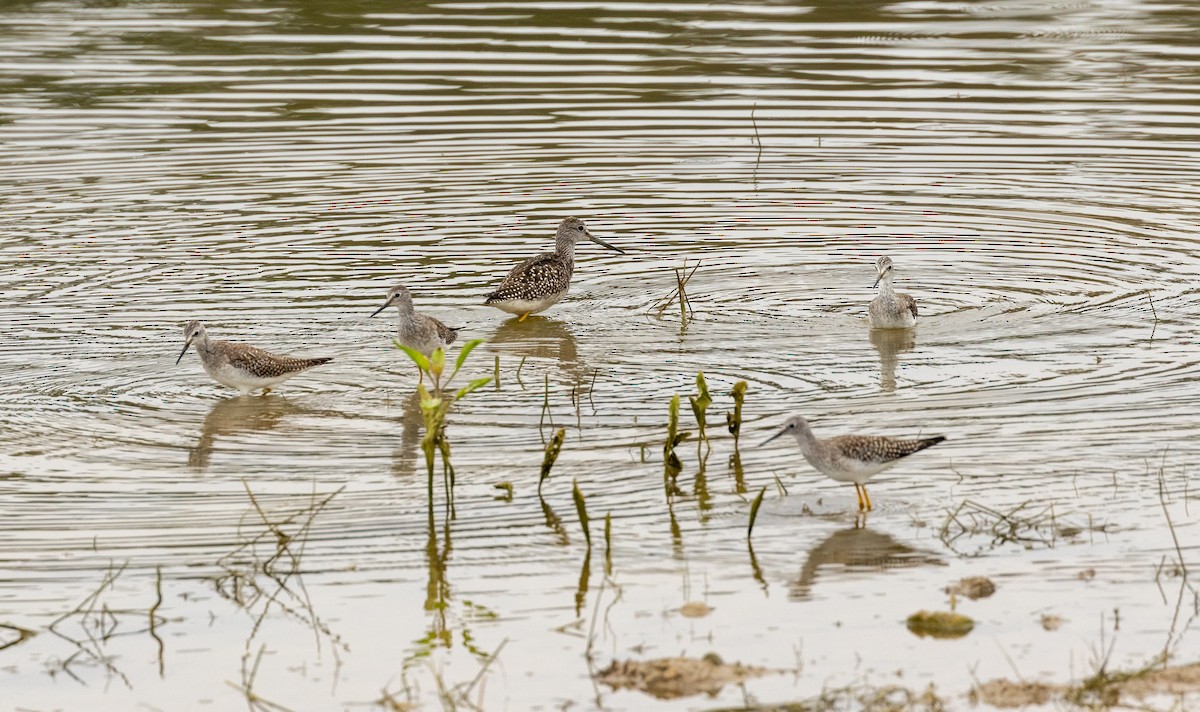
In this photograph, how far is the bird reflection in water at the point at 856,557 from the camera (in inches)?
366

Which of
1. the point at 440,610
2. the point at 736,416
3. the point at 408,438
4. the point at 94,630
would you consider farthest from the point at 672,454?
the point at 94,630

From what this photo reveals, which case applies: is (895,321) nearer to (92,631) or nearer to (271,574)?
(271,574)

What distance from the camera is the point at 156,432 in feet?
39.9

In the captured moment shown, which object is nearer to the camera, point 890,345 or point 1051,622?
point 1051,622

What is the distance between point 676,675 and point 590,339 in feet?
23.8

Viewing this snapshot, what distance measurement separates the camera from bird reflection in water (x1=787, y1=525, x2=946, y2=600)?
30.5 feet

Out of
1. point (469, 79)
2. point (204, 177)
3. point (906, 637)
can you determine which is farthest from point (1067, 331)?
point (469, 79)

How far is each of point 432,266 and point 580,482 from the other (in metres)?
6.75

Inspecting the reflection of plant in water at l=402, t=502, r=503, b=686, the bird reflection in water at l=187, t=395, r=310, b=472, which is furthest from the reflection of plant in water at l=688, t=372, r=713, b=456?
the bird reflection in water at l=187, t=395, r=310, b=472

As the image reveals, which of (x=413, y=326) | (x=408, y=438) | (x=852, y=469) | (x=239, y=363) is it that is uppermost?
(x=852, y=469)

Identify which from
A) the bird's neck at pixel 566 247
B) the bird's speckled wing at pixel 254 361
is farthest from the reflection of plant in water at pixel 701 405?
the bird's neck at pixel 566 247

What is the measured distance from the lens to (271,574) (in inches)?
368

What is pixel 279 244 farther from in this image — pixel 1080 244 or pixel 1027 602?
pixel 1027 602

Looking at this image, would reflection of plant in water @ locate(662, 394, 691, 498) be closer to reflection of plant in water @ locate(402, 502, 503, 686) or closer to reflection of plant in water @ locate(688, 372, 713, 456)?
reflection of plant in water @ locate(688, 372, 713, 456)
